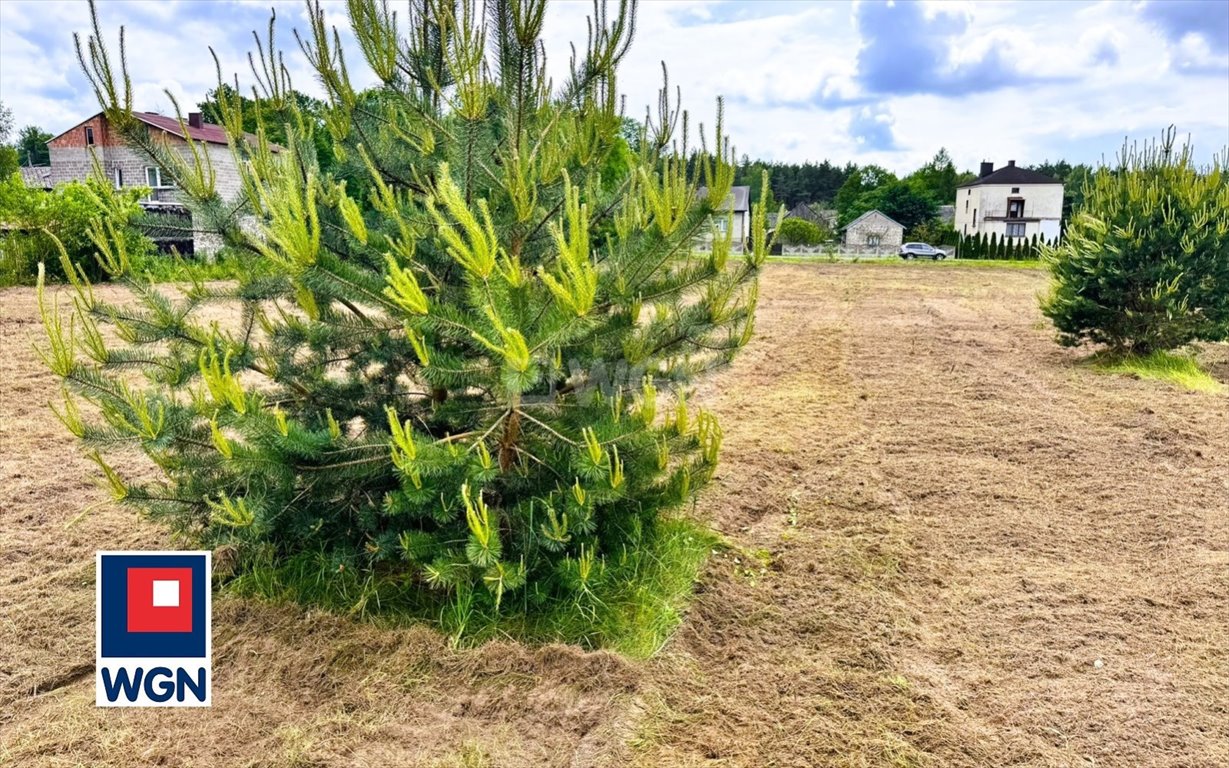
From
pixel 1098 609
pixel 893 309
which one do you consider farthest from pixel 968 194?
pixel 1098 609

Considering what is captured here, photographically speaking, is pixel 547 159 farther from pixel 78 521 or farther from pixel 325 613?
pixel 78 521

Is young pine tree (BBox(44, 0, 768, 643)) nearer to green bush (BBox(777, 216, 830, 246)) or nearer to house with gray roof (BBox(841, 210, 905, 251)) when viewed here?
green bush (BBox(777, 216, 830, 246))

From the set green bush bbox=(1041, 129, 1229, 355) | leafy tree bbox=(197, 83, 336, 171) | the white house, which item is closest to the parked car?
the white house

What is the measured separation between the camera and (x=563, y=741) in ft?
7.63

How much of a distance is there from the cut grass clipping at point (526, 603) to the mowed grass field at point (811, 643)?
0.30 feet

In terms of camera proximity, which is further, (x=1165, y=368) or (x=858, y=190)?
(x=858, y=190)

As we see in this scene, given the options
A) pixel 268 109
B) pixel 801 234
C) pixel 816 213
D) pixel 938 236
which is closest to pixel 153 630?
pixel 268 109

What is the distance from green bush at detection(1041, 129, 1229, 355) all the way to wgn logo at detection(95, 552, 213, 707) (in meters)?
8.64

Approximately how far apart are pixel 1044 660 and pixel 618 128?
270cm

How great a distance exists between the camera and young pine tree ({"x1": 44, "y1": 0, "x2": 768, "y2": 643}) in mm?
2498

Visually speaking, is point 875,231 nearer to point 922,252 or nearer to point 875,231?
point 875,231

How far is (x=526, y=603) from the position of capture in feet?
9.58

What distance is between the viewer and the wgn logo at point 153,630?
2.54 metres

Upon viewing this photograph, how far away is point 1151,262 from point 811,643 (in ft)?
23.8
